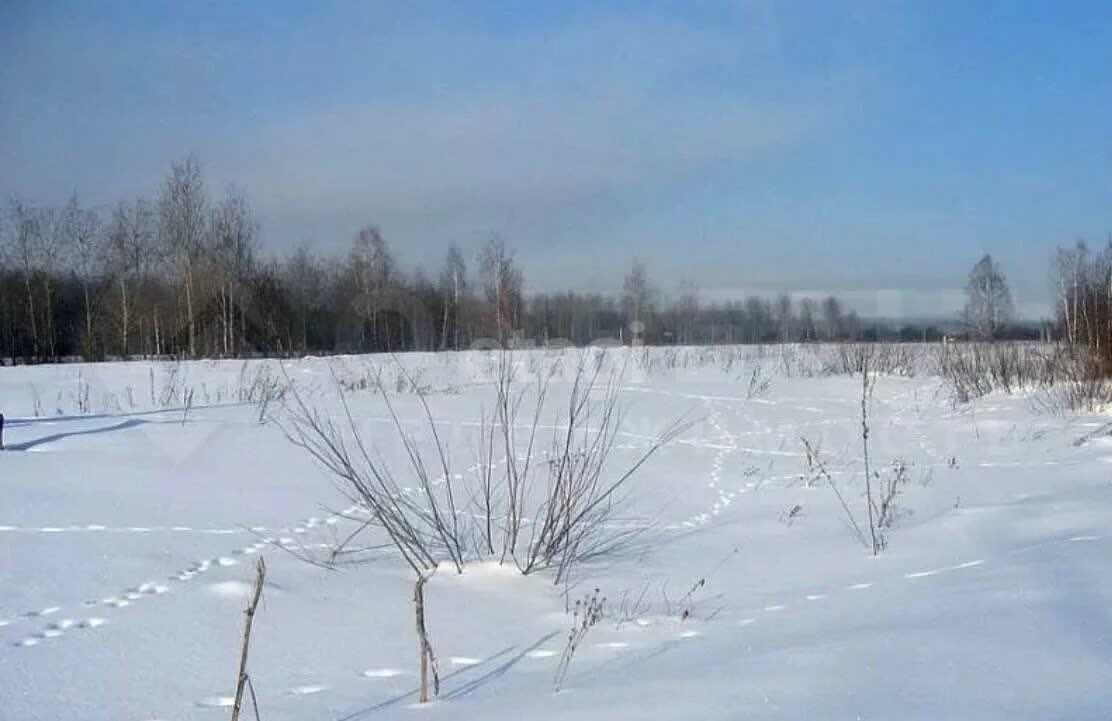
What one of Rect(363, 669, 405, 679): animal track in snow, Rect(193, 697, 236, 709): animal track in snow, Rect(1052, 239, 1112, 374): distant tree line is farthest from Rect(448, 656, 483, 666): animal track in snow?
Rect(1052, 239, 1112, 374): distant tree line

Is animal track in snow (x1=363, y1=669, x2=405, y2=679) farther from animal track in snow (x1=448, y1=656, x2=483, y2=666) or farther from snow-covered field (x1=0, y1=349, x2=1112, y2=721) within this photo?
animal track in snow (x1=448, y1=656, x2=483, y2=666)

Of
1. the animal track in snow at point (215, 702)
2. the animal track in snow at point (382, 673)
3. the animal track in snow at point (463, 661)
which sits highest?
the animal track in snow at point (215, 702)

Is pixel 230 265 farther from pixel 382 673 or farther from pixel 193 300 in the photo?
pixel 382 673

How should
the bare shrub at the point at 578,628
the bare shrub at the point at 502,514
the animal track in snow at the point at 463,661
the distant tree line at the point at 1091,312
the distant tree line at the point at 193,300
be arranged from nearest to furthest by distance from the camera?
the bare shrub at the point at 578,628, the animal track in snow at the point at 463,661, the bare shrub at the point at 502,514, the distant tree line at the point at 1091,312, the distant tree line at the point at 193,300

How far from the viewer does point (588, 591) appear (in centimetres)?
461

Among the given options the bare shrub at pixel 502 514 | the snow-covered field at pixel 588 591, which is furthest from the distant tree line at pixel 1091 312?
the bare shrub at pixel 502 514

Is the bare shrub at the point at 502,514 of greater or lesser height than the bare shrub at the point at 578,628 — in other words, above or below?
above

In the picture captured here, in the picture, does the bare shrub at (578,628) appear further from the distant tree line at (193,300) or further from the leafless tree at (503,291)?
the distant tree line at (193,300)

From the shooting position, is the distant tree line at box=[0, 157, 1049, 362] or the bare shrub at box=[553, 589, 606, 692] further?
the distant tree line at box=[0, 157, 1049, 362]

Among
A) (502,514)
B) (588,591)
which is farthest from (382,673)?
(502,514)

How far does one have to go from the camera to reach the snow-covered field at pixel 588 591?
2721 mm

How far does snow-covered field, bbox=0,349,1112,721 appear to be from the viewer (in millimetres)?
2721

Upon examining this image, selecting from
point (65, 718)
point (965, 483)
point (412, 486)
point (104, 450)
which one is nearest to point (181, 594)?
point (65, 718)

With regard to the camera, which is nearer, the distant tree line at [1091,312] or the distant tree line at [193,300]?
the distant tree line at [1091,312]
